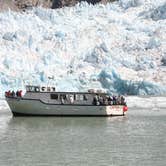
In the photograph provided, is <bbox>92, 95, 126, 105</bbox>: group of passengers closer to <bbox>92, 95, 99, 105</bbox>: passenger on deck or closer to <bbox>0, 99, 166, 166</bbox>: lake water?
<bbox>92, 95, 99, 105</bbox>: passenger on deck

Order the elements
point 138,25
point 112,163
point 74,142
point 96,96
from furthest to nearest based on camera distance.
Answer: point 138,25, point 96,96, point 74,142, point 112,163

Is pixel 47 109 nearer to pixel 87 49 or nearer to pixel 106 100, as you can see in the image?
pixel 106 100

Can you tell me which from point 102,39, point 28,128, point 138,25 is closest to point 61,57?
point 102,39

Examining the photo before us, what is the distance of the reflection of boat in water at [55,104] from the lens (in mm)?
26250

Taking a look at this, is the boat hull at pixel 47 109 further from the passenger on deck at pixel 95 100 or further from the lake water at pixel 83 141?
the lake water at pixel 83 141

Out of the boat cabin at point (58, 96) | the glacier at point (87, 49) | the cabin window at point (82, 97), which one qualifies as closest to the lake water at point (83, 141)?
the boat cabin at point (58, 96)

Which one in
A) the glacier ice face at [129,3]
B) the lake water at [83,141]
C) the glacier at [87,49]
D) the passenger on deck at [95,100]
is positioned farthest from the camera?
the glacier ice face at [129,3]

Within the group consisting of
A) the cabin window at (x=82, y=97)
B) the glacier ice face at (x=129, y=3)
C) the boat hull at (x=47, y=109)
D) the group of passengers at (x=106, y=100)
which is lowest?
the boat hull at (x=47, y=109)

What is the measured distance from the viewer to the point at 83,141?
18.1m

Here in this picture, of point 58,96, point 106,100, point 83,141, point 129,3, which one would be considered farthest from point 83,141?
point 129,3

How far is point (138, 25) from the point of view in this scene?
4666cm

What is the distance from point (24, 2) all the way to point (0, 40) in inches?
1012

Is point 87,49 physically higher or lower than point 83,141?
higher

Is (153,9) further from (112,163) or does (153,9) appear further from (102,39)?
(112,163)
